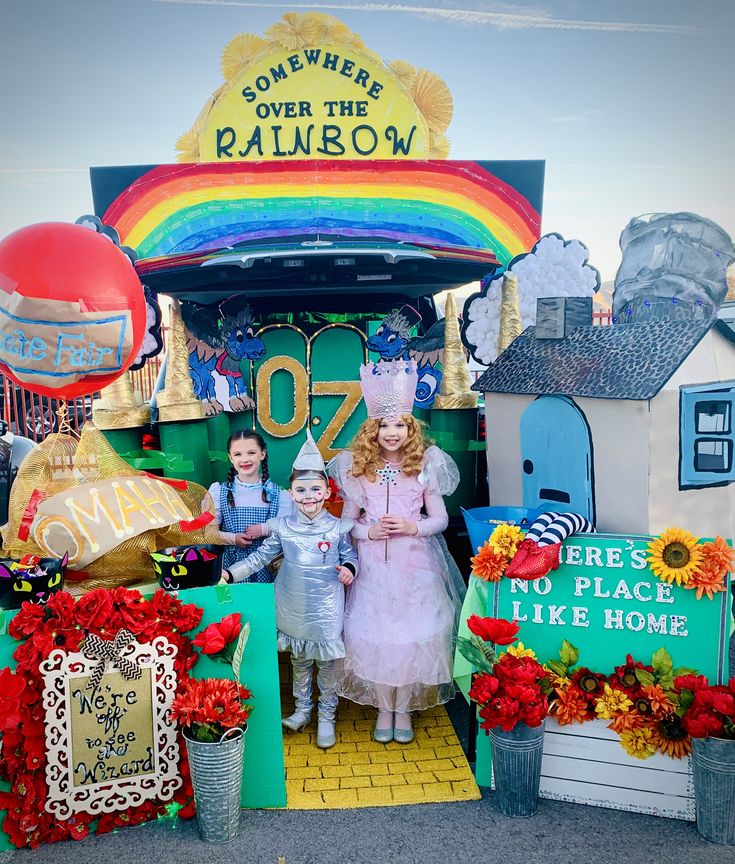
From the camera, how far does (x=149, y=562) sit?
126 inches

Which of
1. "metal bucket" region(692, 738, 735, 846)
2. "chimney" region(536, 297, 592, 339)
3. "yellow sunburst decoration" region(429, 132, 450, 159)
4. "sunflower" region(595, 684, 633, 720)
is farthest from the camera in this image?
"yellow sunburst decoration" region(429, 132, 450, 159)

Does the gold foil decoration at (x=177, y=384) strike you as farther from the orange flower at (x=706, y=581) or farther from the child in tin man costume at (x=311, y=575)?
the orange flower at (x=706, y=581)

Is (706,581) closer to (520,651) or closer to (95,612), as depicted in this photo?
(520,651)

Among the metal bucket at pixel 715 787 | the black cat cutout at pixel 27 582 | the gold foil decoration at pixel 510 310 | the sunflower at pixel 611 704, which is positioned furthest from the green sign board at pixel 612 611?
the black cat cutout at pixel 27 582

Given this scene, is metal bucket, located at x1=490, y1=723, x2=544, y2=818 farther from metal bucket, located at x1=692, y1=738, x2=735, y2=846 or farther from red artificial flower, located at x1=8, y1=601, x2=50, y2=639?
red artificial flower, located at x1=8, y1=601, x2=50, y2=639

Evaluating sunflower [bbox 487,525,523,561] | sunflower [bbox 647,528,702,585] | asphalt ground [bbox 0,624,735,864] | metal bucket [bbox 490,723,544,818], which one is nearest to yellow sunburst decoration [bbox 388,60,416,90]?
sunflower [bbox 487,525,523,561]

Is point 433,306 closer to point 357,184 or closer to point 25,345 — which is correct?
point 357,184

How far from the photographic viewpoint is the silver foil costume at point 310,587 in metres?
3.29

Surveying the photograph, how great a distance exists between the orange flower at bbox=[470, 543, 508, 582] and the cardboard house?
0.77 metres

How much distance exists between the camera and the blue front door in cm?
361

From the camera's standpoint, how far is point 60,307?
119 inches

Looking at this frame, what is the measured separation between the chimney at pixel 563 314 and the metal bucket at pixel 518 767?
2188mm

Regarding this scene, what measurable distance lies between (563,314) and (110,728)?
3.09 m

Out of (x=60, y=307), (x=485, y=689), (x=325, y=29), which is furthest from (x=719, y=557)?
(x=325, y=29)
